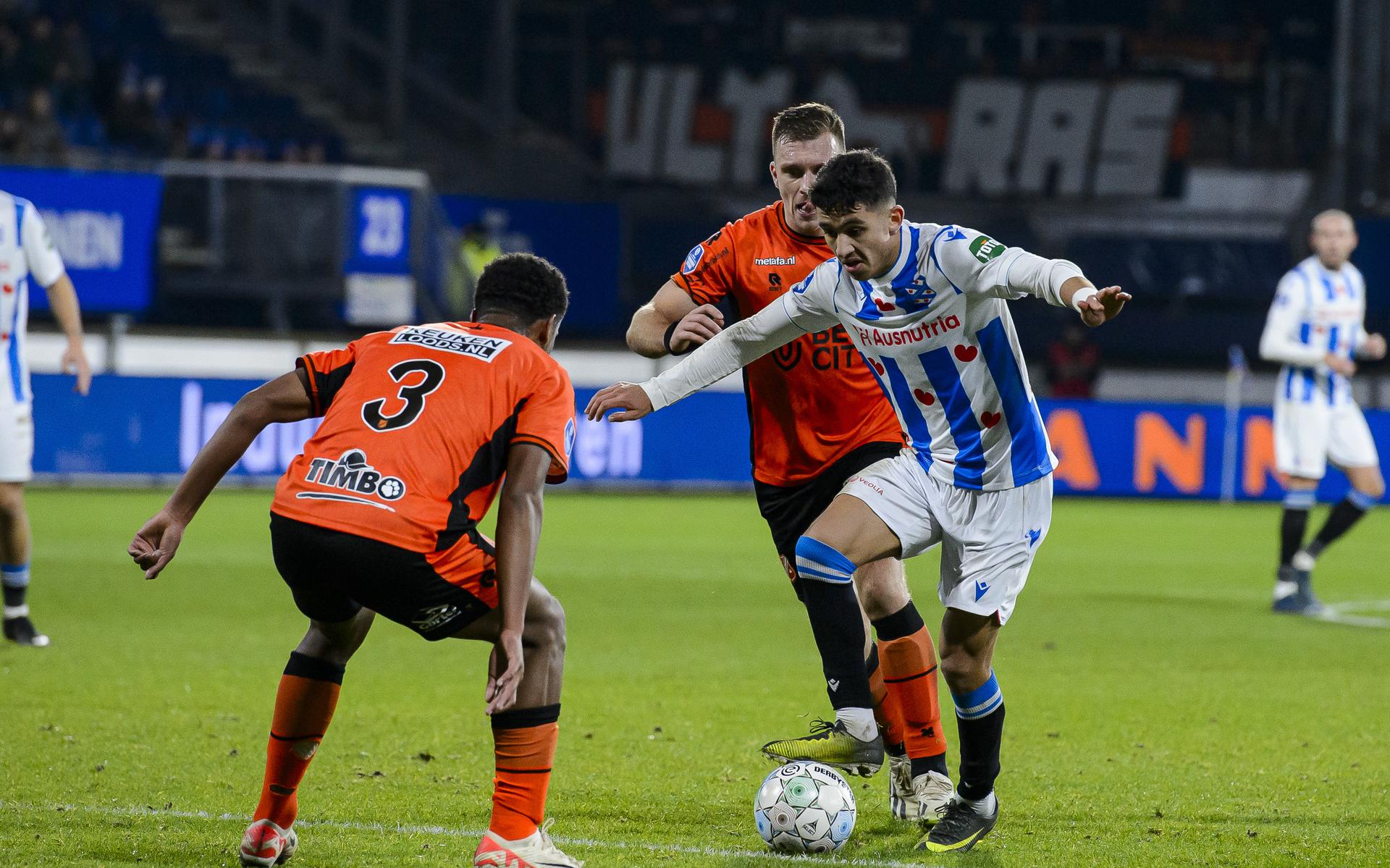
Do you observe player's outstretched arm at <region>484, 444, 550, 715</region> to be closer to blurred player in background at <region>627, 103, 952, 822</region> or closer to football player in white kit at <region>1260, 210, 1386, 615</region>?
blurred player in background at <region>627, 103, 952, 822</region>

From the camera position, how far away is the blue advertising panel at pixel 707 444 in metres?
17.6

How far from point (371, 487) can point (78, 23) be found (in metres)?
23.9

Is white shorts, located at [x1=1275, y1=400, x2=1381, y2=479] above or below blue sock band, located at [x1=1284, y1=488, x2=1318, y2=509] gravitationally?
above

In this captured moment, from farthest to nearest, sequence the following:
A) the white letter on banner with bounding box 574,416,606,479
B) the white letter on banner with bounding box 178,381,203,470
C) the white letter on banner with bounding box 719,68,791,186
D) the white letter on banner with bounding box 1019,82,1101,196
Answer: the white letter on banner with bounding box 1019,82,1101,196 → the white letter on banner with bounding box 719,68,791,186 → the white letter on banner with bounding box 574,416,606,479 → the white letter on banner with bounding box 178,381,203,470

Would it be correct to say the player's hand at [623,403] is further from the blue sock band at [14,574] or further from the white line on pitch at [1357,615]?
the white line on pitch at [1357,615]

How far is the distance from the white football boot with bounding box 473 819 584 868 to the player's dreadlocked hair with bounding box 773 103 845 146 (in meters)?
2.43

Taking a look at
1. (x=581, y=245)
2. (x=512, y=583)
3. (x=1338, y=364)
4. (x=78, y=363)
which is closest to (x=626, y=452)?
(x=581, y=245)

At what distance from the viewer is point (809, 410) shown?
18.1 feet

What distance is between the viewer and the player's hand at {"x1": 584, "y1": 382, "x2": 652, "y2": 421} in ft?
15.5

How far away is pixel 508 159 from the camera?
2609 cm

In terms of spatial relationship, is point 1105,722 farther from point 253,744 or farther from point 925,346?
point 253,744

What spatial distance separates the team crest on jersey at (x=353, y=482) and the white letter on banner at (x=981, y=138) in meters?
24.2

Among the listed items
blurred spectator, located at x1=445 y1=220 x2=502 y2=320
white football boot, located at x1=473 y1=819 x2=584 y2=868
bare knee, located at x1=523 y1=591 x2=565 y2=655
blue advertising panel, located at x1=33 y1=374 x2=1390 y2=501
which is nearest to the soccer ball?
white football boot, located at x1=473 y1=819 x2=584 y2=868

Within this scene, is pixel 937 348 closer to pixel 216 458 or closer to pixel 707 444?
pixel 216 458
